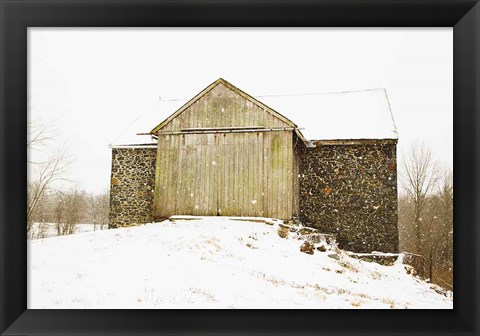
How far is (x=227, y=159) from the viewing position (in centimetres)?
1239

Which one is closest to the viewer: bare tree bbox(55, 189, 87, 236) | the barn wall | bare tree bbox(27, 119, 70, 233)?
bare tree bbox(27, 119, 70, 233)

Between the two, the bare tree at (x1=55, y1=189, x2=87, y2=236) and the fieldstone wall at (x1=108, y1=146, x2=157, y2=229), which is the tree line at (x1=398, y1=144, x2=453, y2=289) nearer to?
the fieldstone wall at (x1=108, y1=146, x2=157, y2=229)

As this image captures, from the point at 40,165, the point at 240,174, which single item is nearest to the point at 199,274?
the point at 40,165

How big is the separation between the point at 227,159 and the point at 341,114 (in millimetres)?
5072

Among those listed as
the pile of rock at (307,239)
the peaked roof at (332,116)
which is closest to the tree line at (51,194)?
the peaked roof at (332,116)

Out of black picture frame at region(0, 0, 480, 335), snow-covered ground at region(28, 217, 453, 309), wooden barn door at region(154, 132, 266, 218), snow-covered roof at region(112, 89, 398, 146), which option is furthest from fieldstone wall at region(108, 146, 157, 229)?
black picture frame at region(0, 0, 480, 335)

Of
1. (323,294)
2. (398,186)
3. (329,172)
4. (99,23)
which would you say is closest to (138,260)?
(323,294)

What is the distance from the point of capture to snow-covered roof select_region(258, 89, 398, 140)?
14211mm

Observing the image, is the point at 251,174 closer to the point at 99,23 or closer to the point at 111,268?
the point at 111,268

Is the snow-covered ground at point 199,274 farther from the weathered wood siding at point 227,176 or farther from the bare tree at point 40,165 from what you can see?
the weathered wood siding at point 227,176

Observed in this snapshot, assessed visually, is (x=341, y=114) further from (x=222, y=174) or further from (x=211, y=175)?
(x=211, y=175)

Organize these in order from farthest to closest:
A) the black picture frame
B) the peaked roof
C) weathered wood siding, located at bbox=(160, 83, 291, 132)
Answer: the peaked roof < weathered wood siding, located at bbox=(160, 83, 291, 132) < the black picture frame

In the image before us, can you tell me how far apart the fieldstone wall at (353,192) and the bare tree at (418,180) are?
0.51 metres
